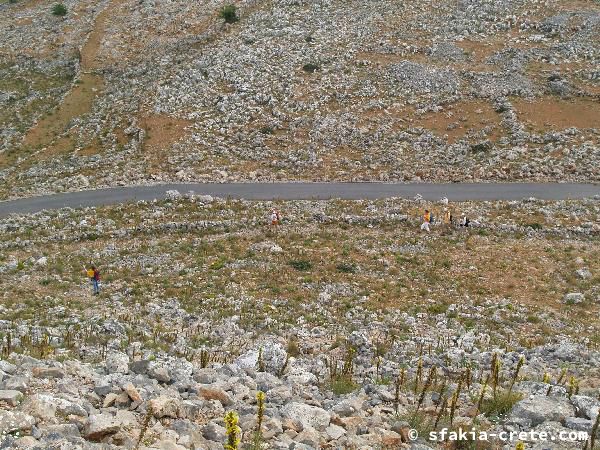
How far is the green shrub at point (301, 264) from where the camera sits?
25828 mm

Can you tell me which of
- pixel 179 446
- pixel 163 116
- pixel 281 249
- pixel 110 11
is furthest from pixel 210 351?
pixel 110 11

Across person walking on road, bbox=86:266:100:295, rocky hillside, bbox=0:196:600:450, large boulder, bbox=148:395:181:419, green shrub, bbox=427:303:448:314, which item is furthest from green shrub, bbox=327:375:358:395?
person walking on road, bbox=86:266:100:295

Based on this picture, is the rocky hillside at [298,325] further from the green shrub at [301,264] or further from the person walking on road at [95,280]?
the person walking on road at [95,280]

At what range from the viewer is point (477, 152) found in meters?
43.5

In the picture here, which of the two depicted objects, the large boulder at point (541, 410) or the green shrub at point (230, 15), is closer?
the large boulder at point (541, 410)

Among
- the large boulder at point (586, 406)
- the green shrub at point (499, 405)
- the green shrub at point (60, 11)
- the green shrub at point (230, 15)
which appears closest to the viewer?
the large boulder at point (586, 406)

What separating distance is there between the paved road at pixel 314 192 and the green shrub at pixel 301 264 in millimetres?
10640

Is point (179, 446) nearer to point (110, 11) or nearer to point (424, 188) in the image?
point (424, 188)

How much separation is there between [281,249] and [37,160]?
2813 cm

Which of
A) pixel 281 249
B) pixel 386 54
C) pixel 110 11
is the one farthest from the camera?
pixel 110 11

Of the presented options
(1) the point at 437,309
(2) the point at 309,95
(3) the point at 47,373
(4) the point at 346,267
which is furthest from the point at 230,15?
(3) the point at 47,373

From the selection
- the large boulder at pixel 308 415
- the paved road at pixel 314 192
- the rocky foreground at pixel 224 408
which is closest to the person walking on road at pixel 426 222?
the paved road at pixel 314 192

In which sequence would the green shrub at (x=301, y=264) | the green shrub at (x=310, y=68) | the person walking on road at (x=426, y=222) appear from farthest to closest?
the green shrub at (x=310, y=68) < the person walking on road at (x=426, y=222) < the green shrub at (x=301, y=264)

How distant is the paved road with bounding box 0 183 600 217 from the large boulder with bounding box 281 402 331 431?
26899 millimetres
